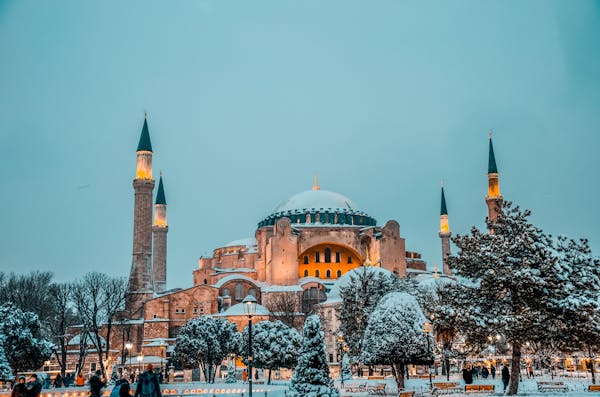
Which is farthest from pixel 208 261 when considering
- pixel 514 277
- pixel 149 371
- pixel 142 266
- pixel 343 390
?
pixel 149 371

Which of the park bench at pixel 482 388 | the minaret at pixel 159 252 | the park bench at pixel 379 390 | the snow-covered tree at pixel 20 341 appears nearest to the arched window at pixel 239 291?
the minaret at pixel 159 252

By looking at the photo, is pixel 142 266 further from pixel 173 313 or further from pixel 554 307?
pixel 554 307

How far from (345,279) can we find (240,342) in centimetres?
1284

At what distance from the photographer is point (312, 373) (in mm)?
15695

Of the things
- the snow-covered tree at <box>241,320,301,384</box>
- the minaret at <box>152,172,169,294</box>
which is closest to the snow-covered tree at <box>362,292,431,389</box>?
the snow-covered tree at <box>241,320,301,384</box>

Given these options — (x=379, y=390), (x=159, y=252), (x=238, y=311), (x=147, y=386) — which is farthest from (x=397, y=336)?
(x=159, y=252)

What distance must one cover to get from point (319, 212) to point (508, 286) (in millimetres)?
38914

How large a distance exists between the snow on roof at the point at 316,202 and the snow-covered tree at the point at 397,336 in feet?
112

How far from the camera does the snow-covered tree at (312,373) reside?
15.6 metres

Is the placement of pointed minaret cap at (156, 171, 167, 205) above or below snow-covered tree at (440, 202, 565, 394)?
above

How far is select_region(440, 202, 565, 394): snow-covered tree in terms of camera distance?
17.1 metres

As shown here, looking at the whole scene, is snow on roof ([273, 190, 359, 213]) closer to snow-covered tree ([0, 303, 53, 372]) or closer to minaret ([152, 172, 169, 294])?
minaret ([152, 172, 169, 294])

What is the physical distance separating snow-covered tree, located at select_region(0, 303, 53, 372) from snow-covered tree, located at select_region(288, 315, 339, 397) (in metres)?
12.3

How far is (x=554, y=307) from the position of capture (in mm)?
16938
